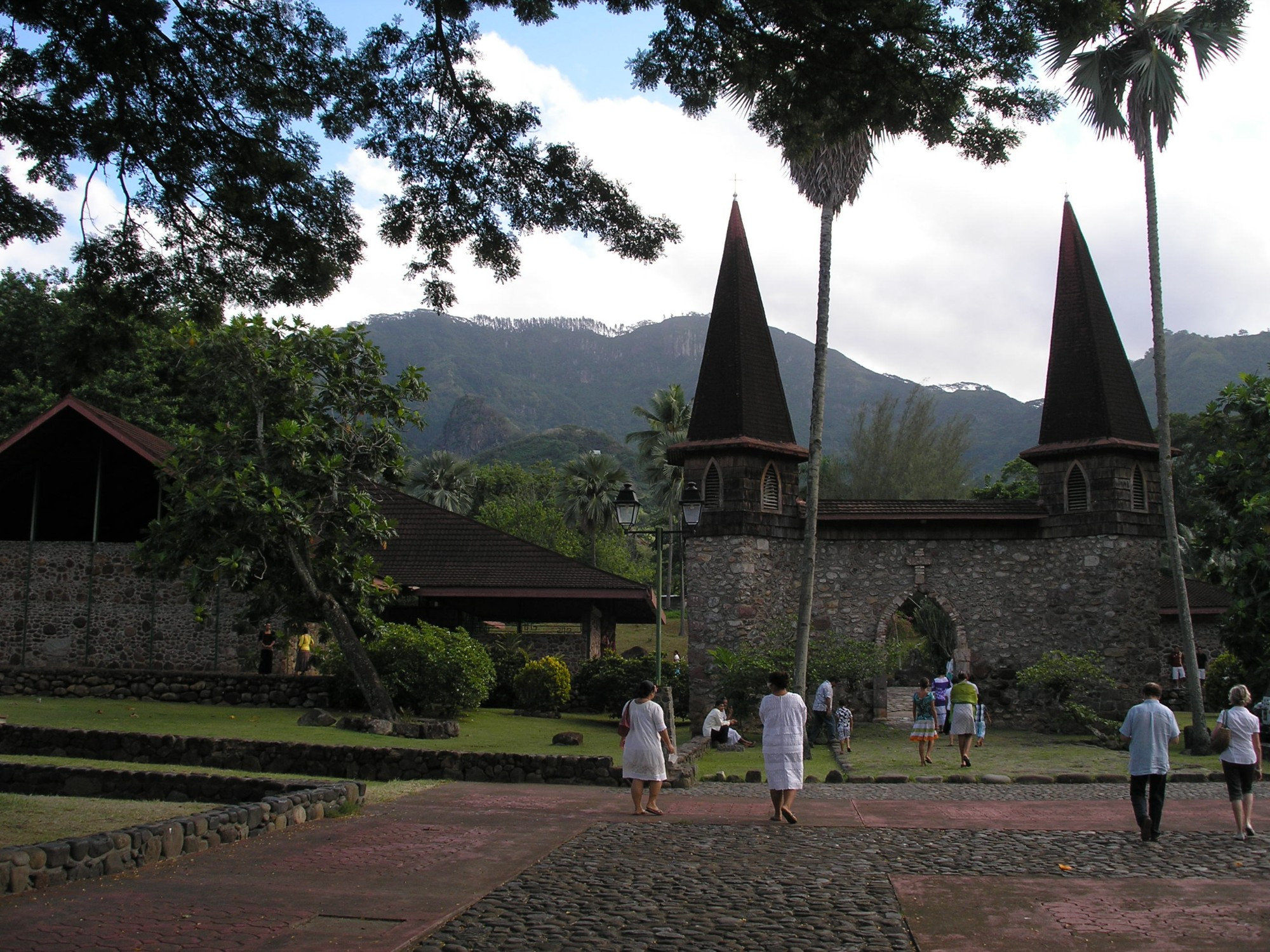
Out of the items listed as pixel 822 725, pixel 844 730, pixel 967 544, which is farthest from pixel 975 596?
pixel 844 730

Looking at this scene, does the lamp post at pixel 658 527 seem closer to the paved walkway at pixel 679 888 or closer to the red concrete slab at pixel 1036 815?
the red concrete slab at pixel 1036 815

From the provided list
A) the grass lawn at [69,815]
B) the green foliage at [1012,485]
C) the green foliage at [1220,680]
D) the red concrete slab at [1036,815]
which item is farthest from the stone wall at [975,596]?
the green foliage at [1012,485]

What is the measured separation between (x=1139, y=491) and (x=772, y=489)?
826 cm

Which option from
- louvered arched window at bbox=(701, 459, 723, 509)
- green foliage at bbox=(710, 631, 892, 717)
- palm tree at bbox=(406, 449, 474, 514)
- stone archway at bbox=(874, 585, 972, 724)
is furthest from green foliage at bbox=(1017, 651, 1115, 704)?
palm tree at bbox=(406, 449, 474, 514)

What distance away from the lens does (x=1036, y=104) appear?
7.51m

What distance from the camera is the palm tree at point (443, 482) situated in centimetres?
5666

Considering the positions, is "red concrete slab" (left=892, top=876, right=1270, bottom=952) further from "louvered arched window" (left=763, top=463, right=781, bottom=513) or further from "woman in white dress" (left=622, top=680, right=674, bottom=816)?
"louvered arched window" (left=763, top=463, right=781, bottom=513)

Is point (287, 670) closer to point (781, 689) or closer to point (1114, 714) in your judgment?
point (781, 689)

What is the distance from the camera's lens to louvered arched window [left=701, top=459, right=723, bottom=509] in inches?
965

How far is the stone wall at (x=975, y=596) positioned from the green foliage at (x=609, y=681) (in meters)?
1.30

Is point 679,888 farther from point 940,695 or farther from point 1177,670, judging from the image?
point 1177,670

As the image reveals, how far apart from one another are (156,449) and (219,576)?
6610mm

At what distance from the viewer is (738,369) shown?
25.3 metres

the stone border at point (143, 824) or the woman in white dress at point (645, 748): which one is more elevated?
the woman in white dress at point (645, 748)
